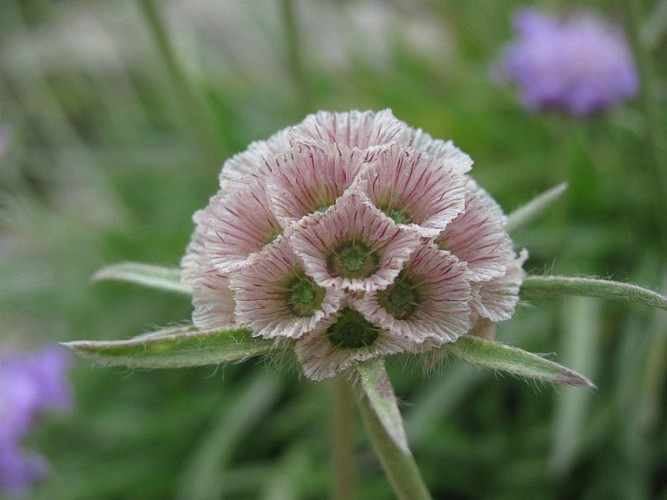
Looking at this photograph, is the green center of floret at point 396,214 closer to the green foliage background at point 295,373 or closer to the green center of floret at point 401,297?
the green center of floret at point 401,297

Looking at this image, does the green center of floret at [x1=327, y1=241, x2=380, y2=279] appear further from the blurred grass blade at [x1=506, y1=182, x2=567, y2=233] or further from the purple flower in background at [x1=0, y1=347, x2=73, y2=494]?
the purple flower in background at [x1=0, y1=347, x2=73, y2=494]

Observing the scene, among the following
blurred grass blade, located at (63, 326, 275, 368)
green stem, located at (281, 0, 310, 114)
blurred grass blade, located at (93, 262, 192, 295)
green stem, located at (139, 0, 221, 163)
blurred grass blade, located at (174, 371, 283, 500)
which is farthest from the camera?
blurred grass blade, located at (174, 371, 283, 500)

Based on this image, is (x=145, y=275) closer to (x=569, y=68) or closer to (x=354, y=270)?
(x=354, y=270)

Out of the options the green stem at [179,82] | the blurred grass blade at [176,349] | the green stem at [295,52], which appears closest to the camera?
the blurred grass blade at [176,349]

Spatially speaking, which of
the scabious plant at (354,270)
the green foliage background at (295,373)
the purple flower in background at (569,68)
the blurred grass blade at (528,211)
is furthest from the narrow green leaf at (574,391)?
the scabious plant at (354,270)

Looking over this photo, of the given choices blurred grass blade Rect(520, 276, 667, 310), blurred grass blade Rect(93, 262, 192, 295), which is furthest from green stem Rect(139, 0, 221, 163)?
blurred grass blade Rect(520, 276, 667, 310)
